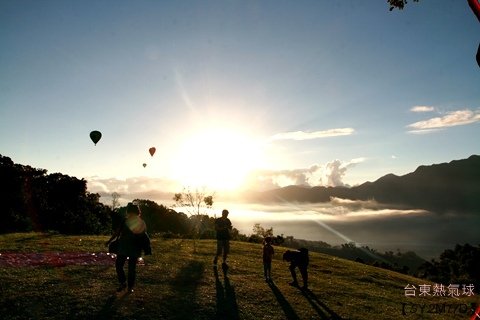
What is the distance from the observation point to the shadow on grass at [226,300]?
12.7 m

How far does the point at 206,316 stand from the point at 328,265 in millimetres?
19547

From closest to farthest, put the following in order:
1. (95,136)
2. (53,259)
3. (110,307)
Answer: (110,307), (53,259), (95,136)

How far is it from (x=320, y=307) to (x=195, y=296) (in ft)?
16.1

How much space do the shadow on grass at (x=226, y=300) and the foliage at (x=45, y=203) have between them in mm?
47852

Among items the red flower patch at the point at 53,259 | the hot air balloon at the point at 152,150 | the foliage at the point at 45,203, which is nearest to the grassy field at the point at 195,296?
the red flower patch at the point at 53,259

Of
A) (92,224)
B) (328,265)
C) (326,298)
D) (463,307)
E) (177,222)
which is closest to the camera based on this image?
(326,298)

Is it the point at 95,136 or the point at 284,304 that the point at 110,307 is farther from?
the point at 95,136

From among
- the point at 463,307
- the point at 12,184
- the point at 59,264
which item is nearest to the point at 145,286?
the point at 59,264

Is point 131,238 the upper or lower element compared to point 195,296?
upper

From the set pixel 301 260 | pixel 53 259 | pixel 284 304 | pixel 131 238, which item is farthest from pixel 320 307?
pixel 53 259

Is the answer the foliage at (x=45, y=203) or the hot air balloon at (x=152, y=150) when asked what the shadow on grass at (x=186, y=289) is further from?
the foliage at (x=45, y=203)

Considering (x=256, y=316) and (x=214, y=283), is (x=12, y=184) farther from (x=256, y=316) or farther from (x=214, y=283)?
(x=256, y=316)

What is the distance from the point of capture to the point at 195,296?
47.4ft

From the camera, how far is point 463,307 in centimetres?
2064
